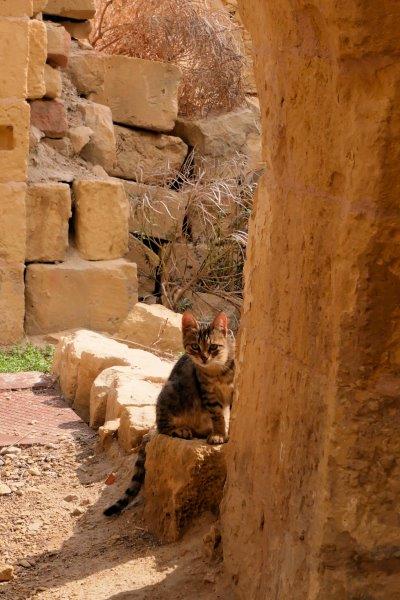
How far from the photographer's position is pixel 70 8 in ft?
31.4

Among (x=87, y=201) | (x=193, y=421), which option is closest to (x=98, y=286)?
(x=87, y=201)

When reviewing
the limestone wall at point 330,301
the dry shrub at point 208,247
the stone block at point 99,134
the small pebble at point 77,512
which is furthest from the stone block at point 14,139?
the limestone wall at point 330,301

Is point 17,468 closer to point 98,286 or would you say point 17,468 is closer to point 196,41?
point 98,286

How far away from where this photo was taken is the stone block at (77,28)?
9.84 m

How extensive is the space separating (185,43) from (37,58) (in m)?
3.03

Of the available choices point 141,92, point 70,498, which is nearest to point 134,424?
point 70,498

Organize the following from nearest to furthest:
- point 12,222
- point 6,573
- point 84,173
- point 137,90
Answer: point 6,573 < point 12,222 < point 84,173 < point 137,90

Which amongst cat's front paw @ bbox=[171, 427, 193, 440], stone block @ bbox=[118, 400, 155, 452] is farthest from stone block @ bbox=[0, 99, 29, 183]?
cat's front paw @ bbox=[171, 427, 193, 440]

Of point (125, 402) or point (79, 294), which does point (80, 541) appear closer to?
point (125, 402)

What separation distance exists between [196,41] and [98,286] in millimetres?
3648

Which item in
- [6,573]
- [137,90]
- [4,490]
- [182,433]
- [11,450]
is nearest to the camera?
[6,573]

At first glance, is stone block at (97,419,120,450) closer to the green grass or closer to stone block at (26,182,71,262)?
the green grass

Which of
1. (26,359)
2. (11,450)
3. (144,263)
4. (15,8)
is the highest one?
(15,8)

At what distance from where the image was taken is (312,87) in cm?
290
